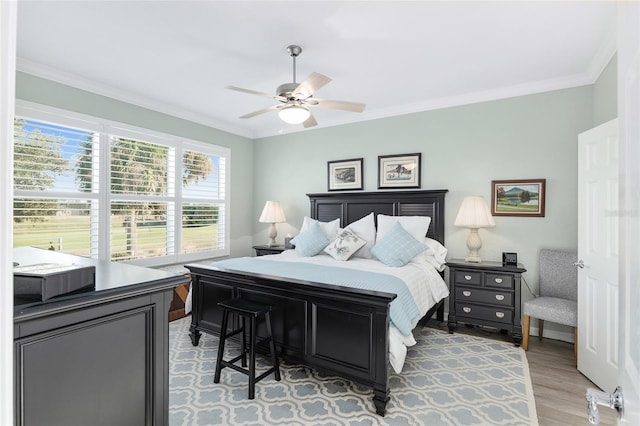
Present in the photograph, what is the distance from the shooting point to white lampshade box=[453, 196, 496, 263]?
3.54 meters

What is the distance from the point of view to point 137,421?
3.88ft

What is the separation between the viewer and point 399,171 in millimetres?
4395

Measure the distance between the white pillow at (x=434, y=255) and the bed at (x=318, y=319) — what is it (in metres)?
0.69

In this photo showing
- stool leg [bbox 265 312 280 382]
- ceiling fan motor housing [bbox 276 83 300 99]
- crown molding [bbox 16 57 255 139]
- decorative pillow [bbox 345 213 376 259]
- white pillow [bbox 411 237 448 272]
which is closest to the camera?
stool leg [bbox 265 312 280 382]

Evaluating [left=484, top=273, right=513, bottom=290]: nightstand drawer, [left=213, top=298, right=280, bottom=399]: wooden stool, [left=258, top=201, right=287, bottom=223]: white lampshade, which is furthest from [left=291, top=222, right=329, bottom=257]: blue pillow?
[left=484, top=273, right=513, bottom=290]: nightstand drawer

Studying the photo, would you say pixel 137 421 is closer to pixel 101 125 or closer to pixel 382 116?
pixel 101 125

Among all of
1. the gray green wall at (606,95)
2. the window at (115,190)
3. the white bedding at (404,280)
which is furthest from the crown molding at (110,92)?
the gray green wall at (606,95)

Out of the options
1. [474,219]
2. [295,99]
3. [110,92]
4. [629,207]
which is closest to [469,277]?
[474,219]

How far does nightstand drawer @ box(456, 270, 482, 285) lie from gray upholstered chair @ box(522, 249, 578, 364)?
0.48 m

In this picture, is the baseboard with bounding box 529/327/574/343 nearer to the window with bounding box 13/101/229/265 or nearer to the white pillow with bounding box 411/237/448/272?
the white pillow with bounding box 411/237/448/272

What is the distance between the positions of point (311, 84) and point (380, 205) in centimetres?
226

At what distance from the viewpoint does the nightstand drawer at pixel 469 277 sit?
3.48m

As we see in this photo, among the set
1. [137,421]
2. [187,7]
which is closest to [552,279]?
[137,421]

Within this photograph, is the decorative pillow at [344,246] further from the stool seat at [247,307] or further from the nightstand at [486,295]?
the stool seat at [247,307]
